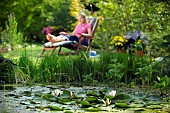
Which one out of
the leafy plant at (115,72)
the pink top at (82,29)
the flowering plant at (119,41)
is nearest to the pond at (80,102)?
the leafy plant at (115,72)

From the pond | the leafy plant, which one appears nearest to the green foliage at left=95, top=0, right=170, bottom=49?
the leafy plant

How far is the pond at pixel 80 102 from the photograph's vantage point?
13.6 feet

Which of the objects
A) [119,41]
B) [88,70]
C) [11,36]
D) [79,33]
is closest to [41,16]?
[11,36]

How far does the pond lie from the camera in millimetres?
4148

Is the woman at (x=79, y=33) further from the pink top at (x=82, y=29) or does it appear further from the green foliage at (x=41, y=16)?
the green foliage at (x=41, y=16)

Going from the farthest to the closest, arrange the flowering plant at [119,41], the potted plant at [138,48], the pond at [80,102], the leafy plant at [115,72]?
the flowering plant at [119,41] < the potted plant at [138,48] < the leafy plant at [115,72] < the pond at [80,102]

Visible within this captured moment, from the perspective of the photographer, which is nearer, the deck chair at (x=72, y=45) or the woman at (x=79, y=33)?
the deck chair at (x=72, y=45)

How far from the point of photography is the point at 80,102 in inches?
170

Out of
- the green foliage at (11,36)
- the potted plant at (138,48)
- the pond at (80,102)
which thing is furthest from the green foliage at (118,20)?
the pond at (80,102)

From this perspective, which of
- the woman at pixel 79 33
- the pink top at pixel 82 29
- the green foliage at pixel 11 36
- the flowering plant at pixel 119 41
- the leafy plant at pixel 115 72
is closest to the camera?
the leafy plant at pixel 115 72

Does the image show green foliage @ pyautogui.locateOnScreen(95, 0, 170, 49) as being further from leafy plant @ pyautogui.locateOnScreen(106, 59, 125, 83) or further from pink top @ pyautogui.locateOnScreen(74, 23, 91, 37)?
leafy plant @ pyautogui.locateOnScreen(106, 59, 125, 83)

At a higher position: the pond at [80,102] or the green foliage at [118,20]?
the green foliage at [118,20]

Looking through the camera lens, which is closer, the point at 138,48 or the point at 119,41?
the point at 138,48

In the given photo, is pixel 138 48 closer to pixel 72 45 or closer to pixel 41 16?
pixel 72 45
